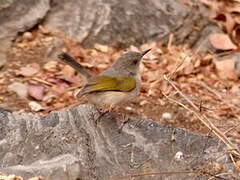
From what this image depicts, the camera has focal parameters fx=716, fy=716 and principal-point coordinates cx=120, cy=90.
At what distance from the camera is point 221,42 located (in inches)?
351

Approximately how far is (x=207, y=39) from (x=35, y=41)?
2.19 meters

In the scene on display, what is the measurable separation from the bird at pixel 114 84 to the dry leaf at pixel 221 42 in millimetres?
2105

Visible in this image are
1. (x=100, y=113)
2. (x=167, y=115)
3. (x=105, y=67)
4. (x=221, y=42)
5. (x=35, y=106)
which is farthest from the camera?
(x=221, y=42)

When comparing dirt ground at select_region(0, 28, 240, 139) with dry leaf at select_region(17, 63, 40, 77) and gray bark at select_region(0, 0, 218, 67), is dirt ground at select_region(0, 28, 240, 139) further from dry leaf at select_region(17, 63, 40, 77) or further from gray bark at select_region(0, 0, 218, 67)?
gray bark at select_region(0, 0, 218, 67)

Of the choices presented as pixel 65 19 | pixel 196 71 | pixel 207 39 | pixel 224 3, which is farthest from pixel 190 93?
pixel 224 3

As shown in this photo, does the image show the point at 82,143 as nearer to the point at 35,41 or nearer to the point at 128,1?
the point at 35,41

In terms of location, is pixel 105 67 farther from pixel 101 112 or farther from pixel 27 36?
pixel 101 112

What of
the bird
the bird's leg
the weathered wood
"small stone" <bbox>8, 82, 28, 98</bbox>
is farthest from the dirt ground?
the weathered wood

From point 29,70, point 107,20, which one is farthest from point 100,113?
point 107,20

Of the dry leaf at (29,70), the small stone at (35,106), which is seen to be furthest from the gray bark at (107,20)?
the small stone at (35,106)

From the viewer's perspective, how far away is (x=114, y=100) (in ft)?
21.8

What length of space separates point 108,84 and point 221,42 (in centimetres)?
Result: 264

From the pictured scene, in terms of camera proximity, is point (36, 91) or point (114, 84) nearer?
point (114, 84)

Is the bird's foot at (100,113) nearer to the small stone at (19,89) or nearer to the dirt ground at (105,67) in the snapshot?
the dirt ground at (105,67)
